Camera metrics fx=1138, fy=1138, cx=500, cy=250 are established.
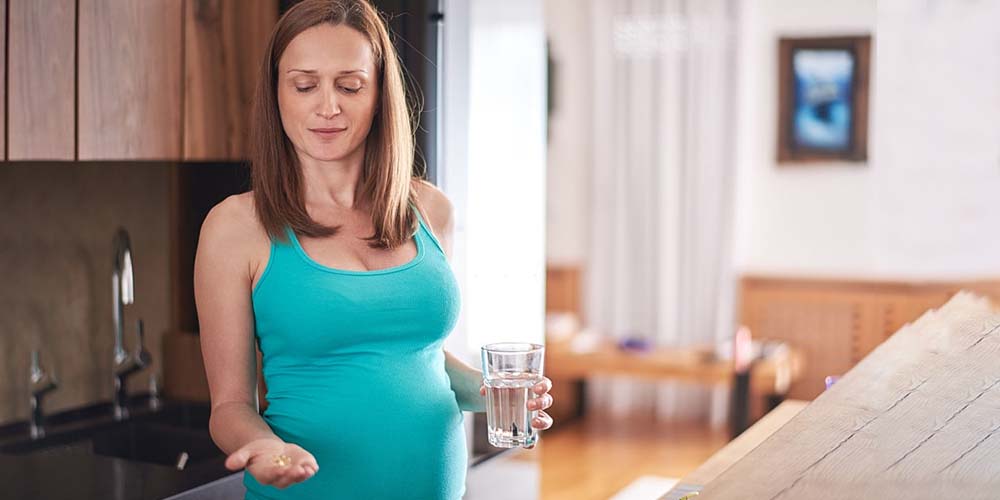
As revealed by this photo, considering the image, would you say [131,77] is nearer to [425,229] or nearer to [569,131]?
[425,229]

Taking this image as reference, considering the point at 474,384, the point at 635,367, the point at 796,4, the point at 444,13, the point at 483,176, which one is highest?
the point at 796,4

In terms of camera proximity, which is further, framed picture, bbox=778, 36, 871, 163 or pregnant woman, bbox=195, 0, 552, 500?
framed picture, bbox=778, 36, 871, 163

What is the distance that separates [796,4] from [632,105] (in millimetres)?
1074

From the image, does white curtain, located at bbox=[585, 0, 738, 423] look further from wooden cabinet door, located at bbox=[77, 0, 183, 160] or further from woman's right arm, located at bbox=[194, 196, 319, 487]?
woman's right arm, located at bbox=[194, 196, 319, 487]

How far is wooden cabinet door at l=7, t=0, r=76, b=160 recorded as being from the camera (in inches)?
84.9

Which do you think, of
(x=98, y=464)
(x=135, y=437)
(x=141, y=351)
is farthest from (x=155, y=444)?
(x=98, y=464)

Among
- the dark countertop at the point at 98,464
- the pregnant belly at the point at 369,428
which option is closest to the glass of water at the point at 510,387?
the pregnant belly at the point at 369,428

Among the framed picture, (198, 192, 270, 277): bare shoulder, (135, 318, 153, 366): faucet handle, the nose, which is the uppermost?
the framed picture

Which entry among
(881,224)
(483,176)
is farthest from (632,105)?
(483,176)

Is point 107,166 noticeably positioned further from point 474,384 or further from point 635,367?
point 635,367

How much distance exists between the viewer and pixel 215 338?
5.34 feet

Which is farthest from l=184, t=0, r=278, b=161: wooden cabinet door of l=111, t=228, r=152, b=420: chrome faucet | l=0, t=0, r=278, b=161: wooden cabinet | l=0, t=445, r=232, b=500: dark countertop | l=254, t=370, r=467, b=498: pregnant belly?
l=254, t=370, r=467, b=498: pregnant belly

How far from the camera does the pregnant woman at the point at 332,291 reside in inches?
64.6

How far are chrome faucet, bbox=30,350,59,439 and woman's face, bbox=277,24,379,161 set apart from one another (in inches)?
48.2
